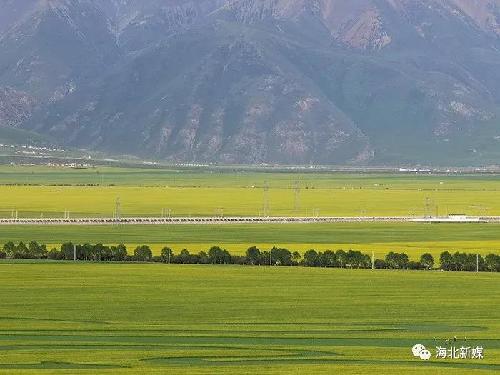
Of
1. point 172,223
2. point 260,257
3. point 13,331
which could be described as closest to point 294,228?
point 172,223

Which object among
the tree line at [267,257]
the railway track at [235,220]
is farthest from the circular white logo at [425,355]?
the railway track at [235,220]

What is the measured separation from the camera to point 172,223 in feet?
510

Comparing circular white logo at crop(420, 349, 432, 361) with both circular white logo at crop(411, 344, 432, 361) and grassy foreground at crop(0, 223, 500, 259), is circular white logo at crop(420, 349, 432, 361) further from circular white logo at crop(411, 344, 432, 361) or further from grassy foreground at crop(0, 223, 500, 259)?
grassy foreground at crop(0, 223, 500, 259)

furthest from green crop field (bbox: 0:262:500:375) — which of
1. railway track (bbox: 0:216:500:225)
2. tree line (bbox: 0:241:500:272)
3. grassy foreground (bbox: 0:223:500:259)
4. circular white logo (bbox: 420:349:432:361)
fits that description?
railway track (bbox: 0:216:500:225)

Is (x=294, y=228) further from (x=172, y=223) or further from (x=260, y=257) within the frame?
(x=260, y=257)

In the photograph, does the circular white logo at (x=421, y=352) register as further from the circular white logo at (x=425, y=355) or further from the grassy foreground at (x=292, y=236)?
the grassy foreground at (x=292, y=236)

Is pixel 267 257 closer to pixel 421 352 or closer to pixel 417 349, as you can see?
pixel 417 349

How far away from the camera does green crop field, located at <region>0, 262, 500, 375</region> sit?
66312mm

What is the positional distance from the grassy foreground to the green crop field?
19101 millimetres

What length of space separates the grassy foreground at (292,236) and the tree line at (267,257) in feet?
18.8

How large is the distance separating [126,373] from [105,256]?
46.7 metres

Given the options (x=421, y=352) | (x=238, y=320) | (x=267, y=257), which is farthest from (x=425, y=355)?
(x=267, y=257)

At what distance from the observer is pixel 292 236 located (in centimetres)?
13712

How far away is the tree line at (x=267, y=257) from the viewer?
106m
